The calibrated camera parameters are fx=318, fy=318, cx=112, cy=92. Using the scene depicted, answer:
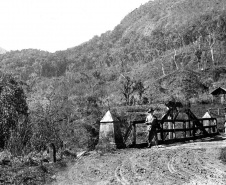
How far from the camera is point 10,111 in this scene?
51.7ft

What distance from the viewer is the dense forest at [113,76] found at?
16938 millimetres

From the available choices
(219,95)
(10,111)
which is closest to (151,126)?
(10,111)

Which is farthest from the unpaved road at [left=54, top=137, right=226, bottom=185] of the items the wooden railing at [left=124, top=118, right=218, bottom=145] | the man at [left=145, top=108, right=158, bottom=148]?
the wooden railing at [left=124, top=118, right=218, bottom=145]

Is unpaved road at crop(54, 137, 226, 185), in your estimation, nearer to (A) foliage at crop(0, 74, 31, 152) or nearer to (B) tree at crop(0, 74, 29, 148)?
(A) foliage at crop(0, 74, 31, 152)

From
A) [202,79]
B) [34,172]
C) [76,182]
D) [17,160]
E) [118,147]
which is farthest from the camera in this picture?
[202,79]

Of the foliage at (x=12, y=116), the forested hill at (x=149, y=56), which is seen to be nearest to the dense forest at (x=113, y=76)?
the foliage at (x=12, y=116)

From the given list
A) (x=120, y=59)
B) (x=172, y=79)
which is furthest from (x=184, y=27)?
(x=172, y=79)

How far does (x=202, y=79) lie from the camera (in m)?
68.0

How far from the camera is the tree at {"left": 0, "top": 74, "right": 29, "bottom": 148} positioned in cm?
1369

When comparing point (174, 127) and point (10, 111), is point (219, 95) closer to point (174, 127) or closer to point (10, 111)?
point (174, 127)

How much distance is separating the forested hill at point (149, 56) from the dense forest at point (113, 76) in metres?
0.29

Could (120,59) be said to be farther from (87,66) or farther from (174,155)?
(174,155)

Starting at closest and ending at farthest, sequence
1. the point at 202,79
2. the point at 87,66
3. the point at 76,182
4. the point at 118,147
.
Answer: the point at 76,182 → the point at 118,147 → the point at 202,79 → the point at 87,66

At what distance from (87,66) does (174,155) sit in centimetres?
15886
